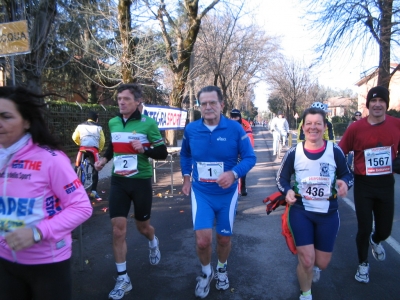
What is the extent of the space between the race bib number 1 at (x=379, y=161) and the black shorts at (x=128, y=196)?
2.49 metres

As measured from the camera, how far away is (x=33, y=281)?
2148mm

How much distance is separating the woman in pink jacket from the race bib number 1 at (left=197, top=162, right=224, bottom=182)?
1655 millimetres

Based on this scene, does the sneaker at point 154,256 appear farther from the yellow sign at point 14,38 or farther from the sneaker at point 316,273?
the yellow sign at point 14,38

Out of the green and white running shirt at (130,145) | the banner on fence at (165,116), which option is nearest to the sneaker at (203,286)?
the green and white running shirt at (130,145)

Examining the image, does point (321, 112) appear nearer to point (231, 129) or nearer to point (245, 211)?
point (231, 129)

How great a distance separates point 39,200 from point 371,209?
3471mm

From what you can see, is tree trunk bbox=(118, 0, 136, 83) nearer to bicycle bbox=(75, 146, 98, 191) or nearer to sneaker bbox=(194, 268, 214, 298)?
bicycle bbox=(75, 146, 98, 191)

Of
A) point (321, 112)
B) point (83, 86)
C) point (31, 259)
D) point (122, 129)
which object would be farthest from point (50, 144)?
point (83, 86)

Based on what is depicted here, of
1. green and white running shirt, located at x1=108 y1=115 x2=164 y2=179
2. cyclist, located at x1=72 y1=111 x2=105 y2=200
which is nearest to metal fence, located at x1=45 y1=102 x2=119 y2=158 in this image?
cyclist, located at x1=72 y1=111 x2=105 y2=200

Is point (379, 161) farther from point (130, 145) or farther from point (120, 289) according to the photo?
point (120, 289)

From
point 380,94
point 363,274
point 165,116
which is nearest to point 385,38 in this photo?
point 165,116

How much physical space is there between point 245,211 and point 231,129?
391cm

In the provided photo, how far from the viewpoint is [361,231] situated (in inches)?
161

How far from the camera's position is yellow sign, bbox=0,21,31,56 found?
18.0 feet
